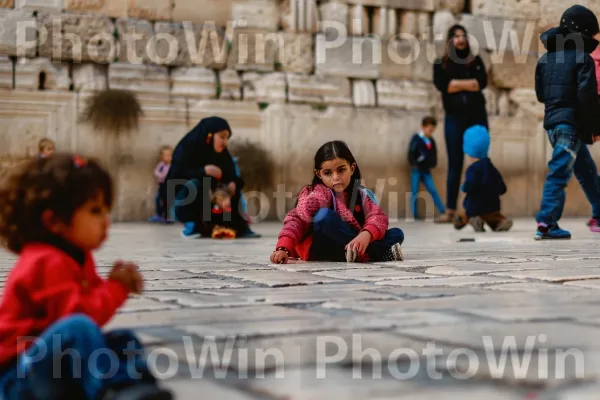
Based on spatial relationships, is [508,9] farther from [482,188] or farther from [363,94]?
[482,188]

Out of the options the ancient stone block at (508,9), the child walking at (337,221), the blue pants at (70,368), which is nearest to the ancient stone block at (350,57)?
the ancient stone block at (508,9)

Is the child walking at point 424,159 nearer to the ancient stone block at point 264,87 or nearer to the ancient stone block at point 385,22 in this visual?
the ancient stone block at point 385,22

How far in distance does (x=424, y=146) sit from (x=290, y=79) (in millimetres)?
1770

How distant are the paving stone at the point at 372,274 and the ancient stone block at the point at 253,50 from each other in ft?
22.0

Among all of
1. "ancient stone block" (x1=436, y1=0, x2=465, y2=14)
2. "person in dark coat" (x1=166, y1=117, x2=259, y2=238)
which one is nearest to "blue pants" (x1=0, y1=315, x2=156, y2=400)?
"person in dark coat" (x1=166, y1=117, x2=259, y2=238)

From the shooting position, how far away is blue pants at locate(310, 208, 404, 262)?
4906 millimetres

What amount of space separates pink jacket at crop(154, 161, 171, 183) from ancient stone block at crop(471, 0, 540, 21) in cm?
446

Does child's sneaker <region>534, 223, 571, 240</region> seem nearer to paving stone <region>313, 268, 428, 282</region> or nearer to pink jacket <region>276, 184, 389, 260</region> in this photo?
pink jacket <region>276, 184, 389, 260</region>

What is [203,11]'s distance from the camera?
10.8 metres

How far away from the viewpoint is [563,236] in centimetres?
721

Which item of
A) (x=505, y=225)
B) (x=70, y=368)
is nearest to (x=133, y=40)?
(x=505, y=225)

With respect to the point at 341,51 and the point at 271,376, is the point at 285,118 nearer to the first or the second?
the point at 341,51

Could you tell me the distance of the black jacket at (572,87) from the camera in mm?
6887

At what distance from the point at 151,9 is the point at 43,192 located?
8979 millimetres
